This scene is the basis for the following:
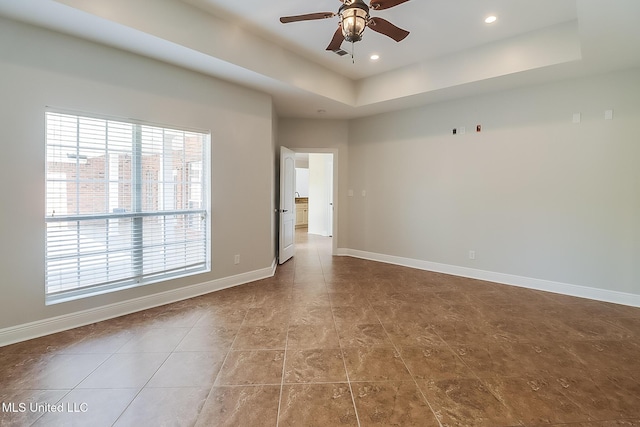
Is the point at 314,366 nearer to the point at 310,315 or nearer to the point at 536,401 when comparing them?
the point at 310,315

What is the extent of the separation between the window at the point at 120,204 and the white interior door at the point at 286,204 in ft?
5.30

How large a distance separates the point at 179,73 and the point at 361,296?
345 centimetres

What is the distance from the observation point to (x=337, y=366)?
6.95ft

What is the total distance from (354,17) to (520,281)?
4.03m

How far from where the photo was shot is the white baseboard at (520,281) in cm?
343

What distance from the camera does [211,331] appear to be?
8.70ft

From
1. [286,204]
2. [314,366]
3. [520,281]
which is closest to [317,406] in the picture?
[314,366]

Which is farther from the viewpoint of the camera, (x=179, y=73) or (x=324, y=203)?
(x=324, y=203)

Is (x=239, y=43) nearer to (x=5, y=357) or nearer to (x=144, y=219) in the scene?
(x=144, y=219)

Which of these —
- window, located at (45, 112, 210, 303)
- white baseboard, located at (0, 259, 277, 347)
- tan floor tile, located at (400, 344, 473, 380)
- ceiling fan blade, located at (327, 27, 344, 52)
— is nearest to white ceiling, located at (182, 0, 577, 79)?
ceiling fan blade, located at (327, 27, 344, 52)

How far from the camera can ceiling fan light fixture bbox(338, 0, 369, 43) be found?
2.20m

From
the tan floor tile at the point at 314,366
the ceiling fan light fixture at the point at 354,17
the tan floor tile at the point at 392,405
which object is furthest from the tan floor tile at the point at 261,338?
the ceiling fan light fixture at the point at 354,17

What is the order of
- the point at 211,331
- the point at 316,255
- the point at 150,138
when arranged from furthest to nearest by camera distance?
the point at 316,255 → the point at 150,138 → the point at 211,331

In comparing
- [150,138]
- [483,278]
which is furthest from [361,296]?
[150,138]
